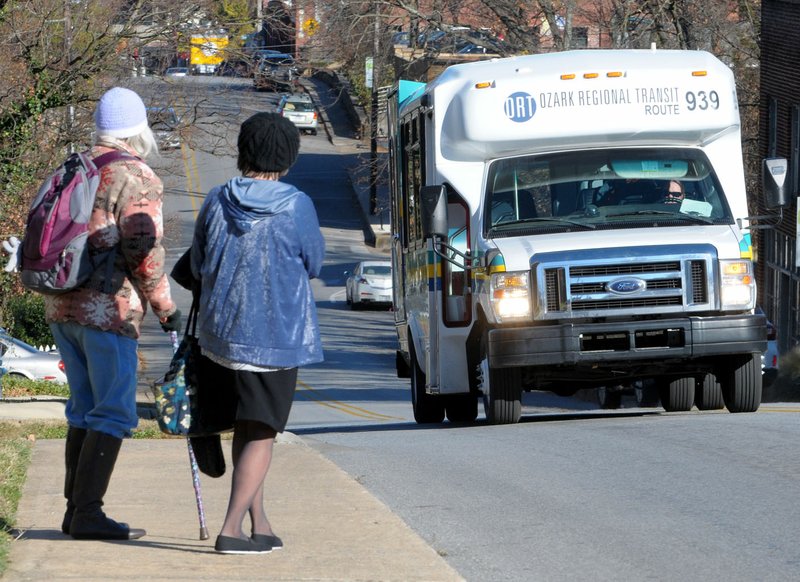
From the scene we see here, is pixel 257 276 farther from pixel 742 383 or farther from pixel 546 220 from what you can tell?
pixel 742 383

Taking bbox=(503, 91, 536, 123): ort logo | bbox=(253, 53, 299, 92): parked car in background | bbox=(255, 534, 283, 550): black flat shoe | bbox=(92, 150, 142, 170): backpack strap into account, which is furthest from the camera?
bbox=(253, 53, 299, 92): parked car in background

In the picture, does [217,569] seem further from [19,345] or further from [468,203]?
[19,345]

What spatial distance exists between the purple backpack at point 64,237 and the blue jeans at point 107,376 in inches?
8.8

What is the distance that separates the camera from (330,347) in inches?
1437

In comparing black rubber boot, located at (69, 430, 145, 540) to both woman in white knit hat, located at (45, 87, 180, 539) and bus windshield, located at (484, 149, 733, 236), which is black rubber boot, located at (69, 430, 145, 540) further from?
bus windshield, located at (484, 149, 733, 236)

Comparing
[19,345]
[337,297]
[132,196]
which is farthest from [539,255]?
[337,297]

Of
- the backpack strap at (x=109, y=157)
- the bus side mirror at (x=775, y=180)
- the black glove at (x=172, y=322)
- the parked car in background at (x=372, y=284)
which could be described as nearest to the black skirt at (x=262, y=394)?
the black glove at (x=172, y=322)

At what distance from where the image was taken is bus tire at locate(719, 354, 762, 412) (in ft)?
40.0

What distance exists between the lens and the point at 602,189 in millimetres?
12164

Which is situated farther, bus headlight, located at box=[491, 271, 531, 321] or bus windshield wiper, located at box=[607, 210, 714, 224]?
bus windshield wiper, located at box=[607, 210, 714, 224]

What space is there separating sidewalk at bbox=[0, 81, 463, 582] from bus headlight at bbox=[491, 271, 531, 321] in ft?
8.52

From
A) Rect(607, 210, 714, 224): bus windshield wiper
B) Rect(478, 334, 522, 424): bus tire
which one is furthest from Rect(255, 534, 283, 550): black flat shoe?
Rect(607, 210, 714, 224): bus windshield wiper

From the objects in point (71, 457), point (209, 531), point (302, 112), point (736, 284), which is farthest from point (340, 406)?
point (302, 112)

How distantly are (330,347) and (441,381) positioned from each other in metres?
24.0
